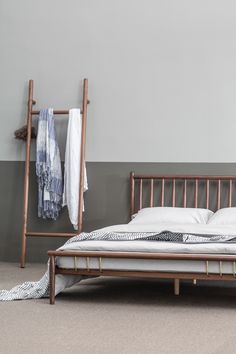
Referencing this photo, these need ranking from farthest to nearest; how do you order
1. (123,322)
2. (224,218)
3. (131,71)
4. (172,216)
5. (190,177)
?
1. (131,71)
2. (190,177)
3. (172,216)
4. (224,218)
5. (123,322)

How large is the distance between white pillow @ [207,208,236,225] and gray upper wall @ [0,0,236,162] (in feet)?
2.35

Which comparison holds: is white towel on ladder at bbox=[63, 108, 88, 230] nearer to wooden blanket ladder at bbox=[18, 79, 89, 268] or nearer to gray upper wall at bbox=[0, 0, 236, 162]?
wooden blanket ladder at bbox=[18, 79, 89, 268]

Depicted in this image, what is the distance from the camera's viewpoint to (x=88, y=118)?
6281 millimetres

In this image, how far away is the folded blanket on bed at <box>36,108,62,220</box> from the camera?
6.11 metres

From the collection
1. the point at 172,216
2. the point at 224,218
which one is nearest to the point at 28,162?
the point at 172,216

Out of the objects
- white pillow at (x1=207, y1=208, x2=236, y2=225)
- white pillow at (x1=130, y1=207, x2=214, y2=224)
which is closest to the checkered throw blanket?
white pillow at (x1=207, y1=208, x2=236, y2=225)

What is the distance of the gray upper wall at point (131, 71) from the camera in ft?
19.7

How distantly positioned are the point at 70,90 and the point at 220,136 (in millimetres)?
1436

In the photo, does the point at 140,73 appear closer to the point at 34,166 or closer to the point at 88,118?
the point at 88,118

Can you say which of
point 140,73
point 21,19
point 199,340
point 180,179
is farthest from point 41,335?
point 21,19

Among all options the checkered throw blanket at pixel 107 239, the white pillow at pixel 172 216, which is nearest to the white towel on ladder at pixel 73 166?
the white pillow at pixel 172 216

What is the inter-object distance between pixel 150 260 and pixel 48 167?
2512mm

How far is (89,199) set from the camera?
6.25 m

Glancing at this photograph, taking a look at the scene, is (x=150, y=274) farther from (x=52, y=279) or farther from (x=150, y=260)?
(x=52, y=279)
